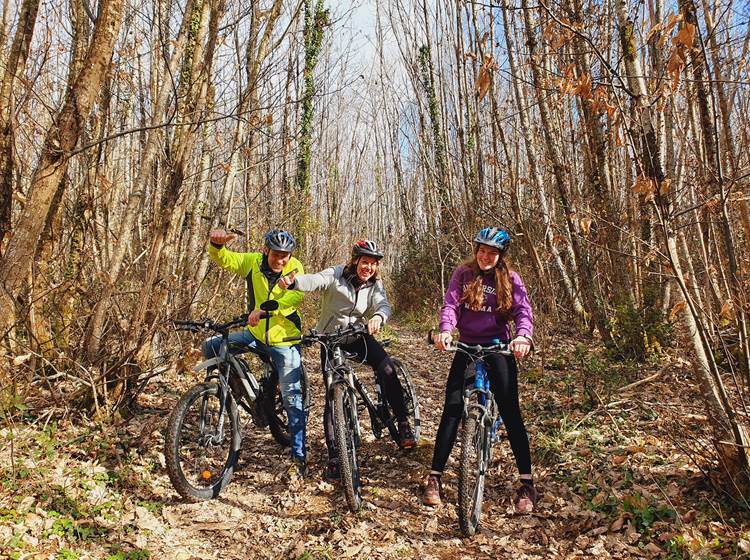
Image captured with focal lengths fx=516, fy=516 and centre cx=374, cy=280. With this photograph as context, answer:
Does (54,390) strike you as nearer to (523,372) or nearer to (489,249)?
(489,249)

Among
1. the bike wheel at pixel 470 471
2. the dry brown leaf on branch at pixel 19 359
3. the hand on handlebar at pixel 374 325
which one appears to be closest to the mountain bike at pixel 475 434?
the bike wheel at pixel 470 471

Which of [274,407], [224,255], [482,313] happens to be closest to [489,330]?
[482,313]

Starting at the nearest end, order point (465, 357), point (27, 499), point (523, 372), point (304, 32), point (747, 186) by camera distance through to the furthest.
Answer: point (27, 499), point (465, 357), point (747, 186), point (523, 372), point (304, 32)

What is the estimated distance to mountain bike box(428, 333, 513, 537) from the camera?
3467mm

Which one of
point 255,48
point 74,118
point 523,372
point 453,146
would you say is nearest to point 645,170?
point 74,118

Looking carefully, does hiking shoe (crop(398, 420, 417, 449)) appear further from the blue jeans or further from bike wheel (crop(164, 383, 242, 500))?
bike wheel (crop(164, 383, 242, 500))

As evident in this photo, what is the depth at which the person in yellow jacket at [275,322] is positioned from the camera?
4.33m

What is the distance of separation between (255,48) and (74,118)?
451 cm

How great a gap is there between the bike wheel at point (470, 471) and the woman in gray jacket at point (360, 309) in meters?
1.15

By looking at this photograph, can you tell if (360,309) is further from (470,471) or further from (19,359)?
(19,359)

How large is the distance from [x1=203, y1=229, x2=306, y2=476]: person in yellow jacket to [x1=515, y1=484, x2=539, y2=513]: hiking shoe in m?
1.77

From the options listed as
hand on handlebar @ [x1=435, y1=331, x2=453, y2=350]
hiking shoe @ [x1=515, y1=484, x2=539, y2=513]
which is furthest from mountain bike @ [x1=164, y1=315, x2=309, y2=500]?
hiking shoe @ [x1=515, y1=484, x2=539, y2=513]

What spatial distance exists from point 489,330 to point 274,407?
215 centimetres

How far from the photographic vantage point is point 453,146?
14859 mm
